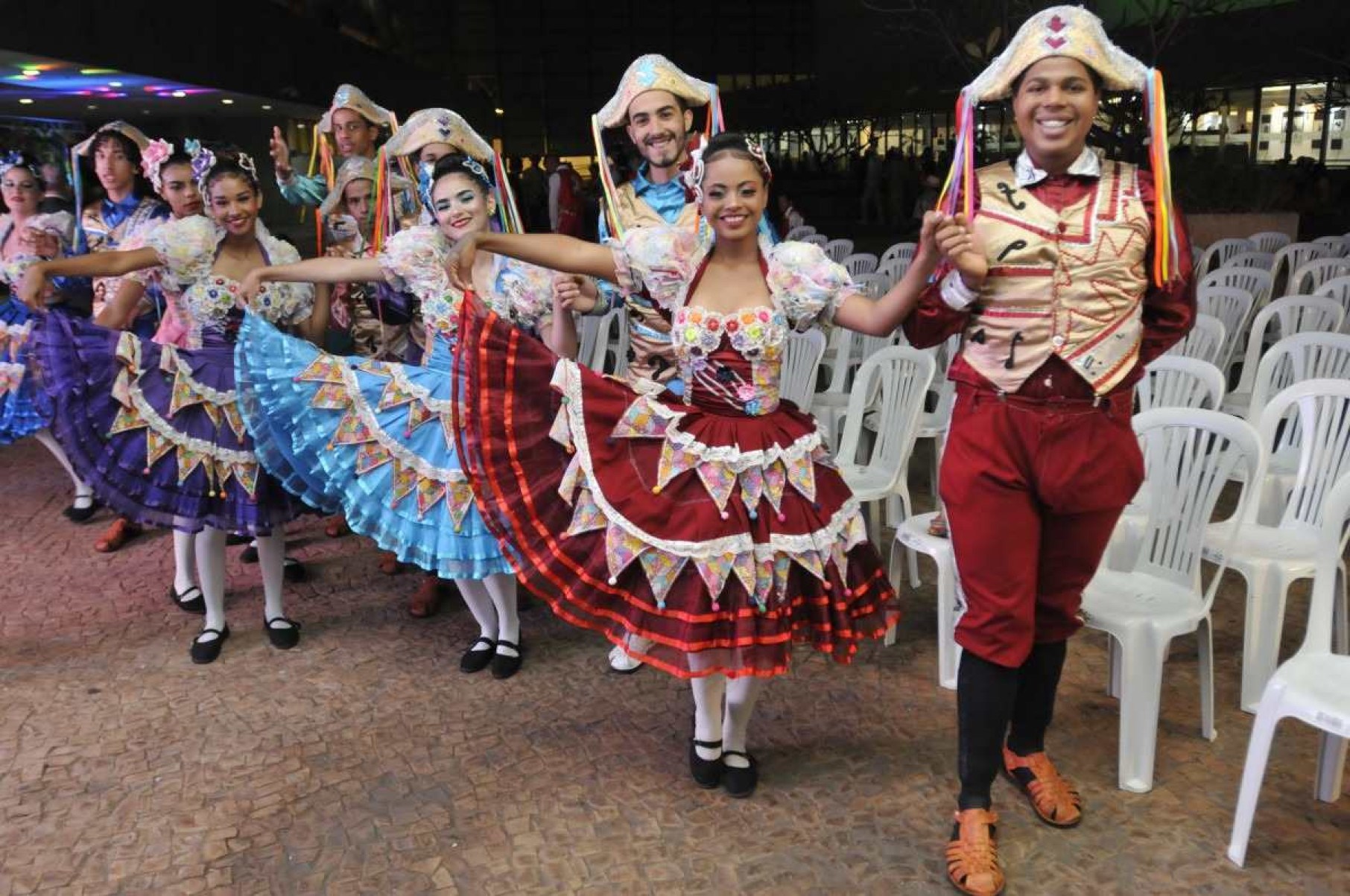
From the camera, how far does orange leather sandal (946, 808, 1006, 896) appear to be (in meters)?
2.36

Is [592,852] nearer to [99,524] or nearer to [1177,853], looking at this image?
[1177,853]

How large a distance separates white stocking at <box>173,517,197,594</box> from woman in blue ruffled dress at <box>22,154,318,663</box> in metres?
0.50

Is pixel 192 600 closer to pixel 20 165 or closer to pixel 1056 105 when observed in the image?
pixel 20 165

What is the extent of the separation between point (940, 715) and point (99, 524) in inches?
174

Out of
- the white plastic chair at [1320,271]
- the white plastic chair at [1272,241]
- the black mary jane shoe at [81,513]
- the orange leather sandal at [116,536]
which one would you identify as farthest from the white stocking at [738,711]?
the white plastic chair at [1272,241]

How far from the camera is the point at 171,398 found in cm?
356

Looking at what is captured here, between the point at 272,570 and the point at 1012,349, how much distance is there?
2.82 m

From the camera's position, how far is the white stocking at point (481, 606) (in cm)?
358

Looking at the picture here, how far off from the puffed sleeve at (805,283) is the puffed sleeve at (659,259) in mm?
235

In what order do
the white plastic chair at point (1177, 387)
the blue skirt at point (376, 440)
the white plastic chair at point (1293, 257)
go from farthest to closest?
the white plastic chair at point (1293, 257) → the white plastic chair at point (1177, 387) → the blue skirt at point (376, 440)

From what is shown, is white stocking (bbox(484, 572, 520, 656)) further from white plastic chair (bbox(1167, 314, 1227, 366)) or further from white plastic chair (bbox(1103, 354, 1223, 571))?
white plastic chair (bbox(1167, 314, 1227, 366))

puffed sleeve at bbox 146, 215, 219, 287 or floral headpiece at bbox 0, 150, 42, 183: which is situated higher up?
floral headpiece at bbox 0, 150, 42, 183

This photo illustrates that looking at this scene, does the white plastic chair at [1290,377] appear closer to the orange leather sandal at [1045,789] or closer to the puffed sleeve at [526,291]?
the orange leather sandal at [1045,789]

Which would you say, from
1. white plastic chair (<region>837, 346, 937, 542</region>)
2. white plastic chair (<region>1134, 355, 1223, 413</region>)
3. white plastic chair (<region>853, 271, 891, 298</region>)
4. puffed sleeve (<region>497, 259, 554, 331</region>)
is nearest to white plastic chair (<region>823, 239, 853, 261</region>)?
white plastic chair (<region>853, 271, 891, 298</region>)
